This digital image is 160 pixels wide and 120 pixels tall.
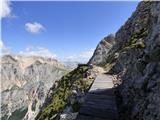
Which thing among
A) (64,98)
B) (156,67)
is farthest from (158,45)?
(64,98)

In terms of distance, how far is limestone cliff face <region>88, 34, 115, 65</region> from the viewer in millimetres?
36656

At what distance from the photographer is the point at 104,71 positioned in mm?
23078

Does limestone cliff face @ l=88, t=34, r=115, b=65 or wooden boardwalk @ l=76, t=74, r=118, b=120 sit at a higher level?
limestone cliff face @ l=88, t=34, r=115, b=65

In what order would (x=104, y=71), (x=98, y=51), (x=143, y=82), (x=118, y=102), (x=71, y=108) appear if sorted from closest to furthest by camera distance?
Result: 1. (x=143, y=82)
2. (x=118, y=102)
3. (x=71, y=108)
4. (x=104, y=71)
5. (x=98, y=51)

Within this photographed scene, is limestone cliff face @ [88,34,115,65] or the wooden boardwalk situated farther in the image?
limestone cliff face @ [88,34,115,65]

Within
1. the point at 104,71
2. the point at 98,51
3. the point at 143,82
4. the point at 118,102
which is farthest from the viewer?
the point at 98,51

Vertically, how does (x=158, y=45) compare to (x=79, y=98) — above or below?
above

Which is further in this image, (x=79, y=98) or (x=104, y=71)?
(x=104, y=71)

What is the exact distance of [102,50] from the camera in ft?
129

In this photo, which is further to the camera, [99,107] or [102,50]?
[102,50]

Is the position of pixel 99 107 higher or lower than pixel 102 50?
lower

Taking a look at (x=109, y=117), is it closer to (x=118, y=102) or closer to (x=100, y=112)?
(x=100, y=112)

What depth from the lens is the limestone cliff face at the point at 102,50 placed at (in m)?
36.7

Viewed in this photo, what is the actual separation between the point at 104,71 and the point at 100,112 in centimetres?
1278
